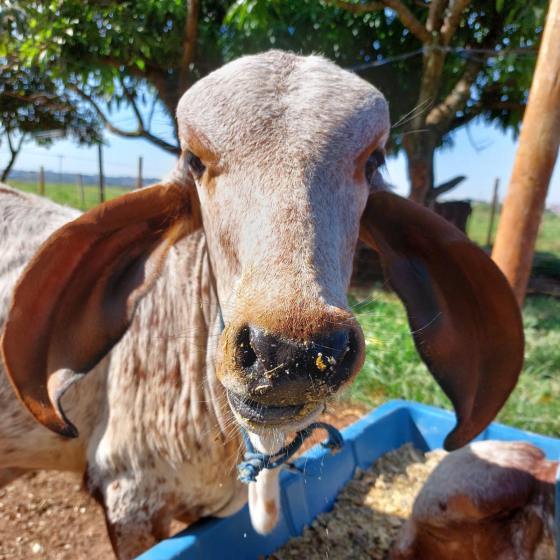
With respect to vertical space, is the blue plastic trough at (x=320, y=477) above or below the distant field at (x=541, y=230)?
above

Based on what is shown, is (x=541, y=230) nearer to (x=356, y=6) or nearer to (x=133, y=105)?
(x=356, y=6)

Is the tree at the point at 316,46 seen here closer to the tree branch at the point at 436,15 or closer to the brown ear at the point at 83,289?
→ the tree branch at the point at 436,15

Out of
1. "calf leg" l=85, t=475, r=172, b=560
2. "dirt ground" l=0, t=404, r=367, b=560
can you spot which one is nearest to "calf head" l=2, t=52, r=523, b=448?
"calf leg" l=85, t=475, r=172, b=560

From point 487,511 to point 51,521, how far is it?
2.55 metres

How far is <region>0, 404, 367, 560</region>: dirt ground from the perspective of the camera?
2.68 metres

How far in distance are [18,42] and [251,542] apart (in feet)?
22.3

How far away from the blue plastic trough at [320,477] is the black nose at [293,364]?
666 millimetres

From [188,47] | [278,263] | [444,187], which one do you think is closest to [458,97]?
[444,187]

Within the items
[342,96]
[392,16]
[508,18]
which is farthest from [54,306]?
[392,16]

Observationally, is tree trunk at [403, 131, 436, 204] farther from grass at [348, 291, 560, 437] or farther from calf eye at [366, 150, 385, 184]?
calf eye at [366, 150, 385, 184]

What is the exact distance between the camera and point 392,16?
617 cm

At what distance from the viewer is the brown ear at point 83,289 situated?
1.67m

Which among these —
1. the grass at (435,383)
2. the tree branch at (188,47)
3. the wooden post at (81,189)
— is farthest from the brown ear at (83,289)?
the wooden post at (81,189)

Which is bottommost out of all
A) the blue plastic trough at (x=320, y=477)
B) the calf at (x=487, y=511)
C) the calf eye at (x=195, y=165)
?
the blue plastic trough at (x=320, y=477)
